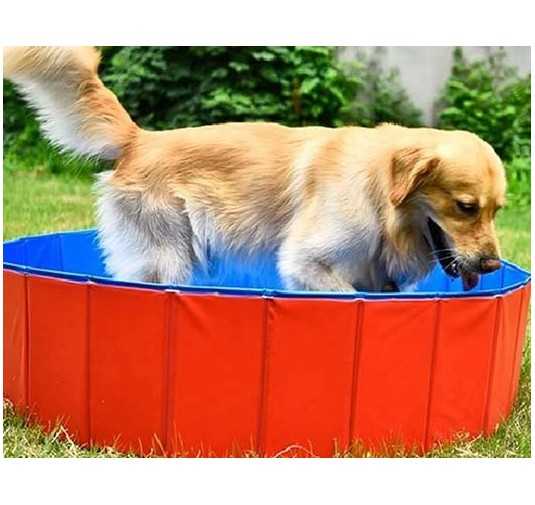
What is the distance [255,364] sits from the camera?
3.65m

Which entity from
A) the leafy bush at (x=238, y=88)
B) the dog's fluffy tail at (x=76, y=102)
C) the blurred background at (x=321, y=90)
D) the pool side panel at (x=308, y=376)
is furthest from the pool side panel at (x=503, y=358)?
the leafy bush at (x=238, y=88)

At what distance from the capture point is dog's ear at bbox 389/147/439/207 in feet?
12.6

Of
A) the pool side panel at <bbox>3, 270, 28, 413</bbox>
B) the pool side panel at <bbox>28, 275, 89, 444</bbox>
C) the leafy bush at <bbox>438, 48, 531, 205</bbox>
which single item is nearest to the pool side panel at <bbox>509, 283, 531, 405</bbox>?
the pool side panel at <bbox>28, 275, 89, 444</bbox>

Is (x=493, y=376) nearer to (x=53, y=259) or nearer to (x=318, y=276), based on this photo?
(x=318, y=276)

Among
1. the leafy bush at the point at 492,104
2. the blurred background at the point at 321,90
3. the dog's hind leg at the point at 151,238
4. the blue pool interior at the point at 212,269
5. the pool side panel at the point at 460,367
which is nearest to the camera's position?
the pool side panel at the point at 460,367

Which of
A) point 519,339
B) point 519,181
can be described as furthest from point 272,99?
point 519,339

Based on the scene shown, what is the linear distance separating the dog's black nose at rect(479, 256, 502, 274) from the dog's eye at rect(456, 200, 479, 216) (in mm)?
185

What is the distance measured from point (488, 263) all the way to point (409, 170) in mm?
479

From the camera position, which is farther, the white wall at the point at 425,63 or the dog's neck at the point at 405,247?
the white wall at the point at 425,63

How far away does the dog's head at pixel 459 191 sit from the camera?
3809 mm

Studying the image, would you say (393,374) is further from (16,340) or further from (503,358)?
(16,340)

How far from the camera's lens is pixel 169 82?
10.9m

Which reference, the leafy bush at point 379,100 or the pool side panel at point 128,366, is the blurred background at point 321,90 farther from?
the pool side panel at point 128,366

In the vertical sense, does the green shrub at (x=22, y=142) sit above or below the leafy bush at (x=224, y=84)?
below
